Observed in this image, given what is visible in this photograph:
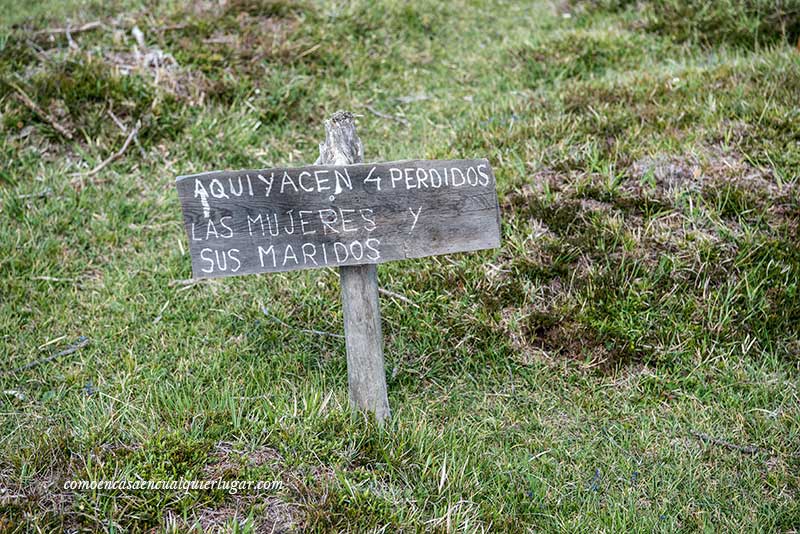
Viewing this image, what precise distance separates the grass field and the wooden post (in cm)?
12

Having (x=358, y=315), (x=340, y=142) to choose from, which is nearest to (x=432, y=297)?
(x=358, y=315)

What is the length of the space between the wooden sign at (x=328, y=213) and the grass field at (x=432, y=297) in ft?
2.17

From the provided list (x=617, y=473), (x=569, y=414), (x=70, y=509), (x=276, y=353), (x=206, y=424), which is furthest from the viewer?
(x=276, y=353)

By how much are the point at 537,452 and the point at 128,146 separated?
3969mm

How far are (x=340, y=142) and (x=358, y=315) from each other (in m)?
0.74

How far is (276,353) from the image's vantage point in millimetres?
3602

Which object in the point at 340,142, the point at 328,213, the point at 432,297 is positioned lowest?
the point at 432,297

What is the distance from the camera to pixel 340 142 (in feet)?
9.62

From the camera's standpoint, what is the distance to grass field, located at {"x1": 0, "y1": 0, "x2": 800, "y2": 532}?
2.73 metres

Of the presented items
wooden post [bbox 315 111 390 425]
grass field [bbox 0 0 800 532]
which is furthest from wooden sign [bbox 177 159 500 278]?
grass field [bbox 0 0 800 532]

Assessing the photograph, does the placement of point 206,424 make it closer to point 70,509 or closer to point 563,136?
point 70,509

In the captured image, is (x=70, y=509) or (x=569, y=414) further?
(x=569, y=414)

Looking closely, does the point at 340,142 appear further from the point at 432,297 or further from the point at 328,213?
the point at 432,297

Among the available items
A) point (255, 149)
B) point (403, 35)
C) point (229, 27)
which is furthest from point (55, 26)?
point (403, 35)
